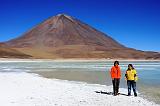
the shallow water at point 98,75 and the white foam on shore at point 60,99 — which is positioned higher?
the shallow water at point 98,75

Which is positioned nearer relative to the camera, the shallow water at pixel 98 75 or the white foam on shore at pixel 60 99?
the white foam on shore at pixel 60 99

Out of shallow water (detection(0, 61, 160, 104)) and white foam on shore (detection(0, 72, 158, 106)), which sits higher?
shallow water (detection(0, 61, 160, 104))

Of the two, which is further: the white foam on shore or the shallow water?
the shallow water

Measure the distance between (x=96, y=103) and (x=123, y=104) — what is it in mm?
936

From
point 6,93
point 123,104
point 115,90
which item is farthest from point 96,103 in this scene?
point 6,93

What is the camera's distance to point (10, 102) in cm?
1210

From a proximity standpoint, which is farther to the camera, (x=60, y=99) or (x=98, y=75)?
(x=98, y=75)

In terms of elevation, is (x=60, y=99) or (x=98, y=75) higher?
(x=98, y=75)

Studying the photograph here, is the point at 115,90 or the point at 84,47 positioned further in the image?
the point at 84,47

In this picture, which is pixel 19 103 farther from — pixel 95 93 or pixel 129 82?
pixel 129 82

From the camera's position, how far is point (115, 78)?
15.6 meters

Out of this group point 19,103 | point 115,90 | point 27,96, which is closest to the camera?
point 19,103

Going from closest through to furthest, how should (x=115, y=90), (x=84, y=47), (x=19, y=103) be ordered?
(x=19, y=103) < (x=115, y=90) < (x=84, y=47)

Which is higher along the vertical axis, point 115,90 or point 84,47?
point 84,47
